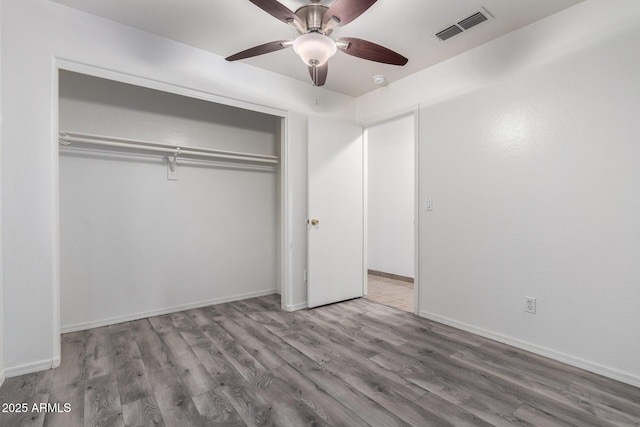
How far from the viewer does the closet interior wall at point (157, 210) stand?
276cm

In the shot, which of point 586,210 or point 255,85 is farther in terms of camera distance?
point 255,85

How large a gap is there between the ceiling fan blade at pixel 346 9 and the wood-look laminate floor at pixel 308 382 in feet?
7.12

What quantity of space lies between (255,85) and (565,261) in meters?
3.01

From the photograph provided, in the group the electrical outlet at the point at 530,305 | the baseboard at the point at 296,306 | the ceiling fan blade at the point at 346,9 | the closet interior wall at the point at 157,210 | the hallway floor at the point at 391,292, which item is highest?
the ceiling fan blade at the point at 346,9

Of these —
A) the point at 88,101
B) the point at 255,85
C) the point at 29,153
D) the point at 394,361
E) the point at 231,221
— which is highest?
the point at 255,85

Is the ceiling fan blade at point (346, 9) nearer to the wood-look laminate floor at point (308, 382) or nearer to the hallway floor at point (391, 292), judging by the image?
the wood-look laminate floor at point (308, 382)

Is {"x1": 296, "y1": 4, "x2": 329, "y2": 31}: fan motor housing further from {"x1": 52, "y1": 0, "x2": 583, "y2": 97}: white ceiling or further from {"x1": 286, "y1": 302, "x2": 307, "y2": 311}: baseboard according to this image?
{"x1": 286, "y1": 302, "x2": 307, "y2": 311}: baseboard

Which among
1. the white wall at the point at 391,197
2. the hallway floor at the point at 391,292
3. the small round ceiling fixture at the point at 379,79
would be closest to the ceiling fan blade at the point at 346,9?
the small round ceiling fixture at the point at 379,79

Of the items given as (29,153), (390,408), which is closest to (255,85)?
(29,153)

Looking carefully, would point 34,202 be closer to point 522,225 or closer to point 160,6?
point 160,6

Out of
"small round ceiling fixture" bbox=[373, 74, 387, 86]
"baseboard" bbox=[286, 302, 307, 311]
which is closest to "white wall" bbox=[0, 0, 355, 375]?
"baseboard" bbox=[286, 302, 307, 311]

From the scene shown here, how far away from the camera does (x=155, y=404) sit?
1707 mm

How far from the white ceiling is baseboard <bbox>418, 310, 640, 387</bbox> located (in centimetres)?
242

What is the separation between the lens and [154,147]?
295 centimetres
